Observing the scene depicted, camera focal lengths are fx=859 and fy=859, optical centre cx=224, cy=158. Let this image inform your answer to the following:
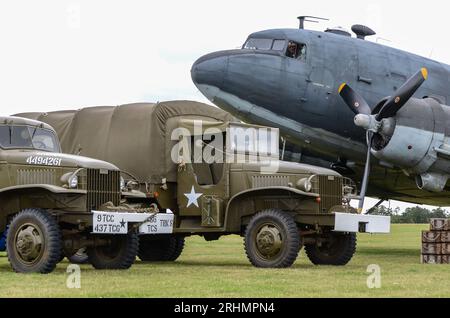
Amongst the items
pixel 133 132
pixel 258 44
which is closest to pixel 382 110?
pixel 258 44

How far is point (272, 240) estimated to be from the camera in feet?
48.5

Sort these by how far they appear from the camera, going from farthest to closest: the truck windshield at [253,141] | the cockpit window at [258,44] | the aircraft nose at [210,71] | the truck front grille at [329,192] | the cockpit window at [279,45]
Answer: the cockpit window at [258,44] < the cockpit window at [279,45] < the aircraft nose at [210,71] < the truck windshield at [253,141] < the truck front grille at [329,192]

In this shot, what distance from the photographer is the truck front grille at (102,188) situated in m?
13.6

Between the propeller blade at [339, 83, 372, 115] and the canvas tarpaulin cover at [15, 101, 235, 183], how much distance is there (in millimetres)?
2941

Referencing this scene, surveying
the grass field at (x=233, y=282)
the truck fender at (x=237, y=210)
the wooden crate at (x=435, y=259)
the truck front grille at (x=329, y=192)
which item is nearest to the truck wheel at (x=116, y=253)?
the grass field at (x=233, y=282)

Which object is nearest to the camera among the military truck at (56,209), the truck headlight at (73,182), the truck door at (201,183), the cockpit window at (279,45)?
the military truck at (56,209)

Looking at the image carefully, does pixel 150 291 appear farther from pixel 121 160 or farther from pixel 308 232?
pixel 121 160

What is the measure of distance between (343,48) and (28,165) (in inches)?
360

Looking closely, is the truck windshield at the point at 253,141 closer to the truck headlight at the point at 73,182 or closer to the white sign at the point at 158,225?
Result: the white sign at the point at 158,225

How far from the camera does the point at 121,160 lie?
56.7ft

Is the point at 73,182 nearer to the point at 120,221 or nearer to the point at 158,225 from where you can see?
the point at 120,221

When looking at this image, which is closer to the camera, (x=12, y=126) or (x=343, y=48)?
(x=12, y=126)

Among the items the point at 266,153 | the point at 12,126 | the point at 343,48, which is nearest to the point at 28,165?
the point at 12,126

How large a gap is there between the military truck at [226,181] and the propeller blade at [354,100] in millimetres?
2604
